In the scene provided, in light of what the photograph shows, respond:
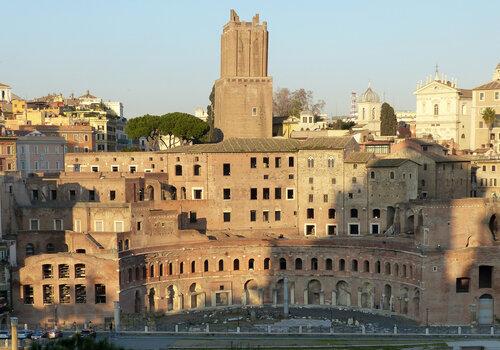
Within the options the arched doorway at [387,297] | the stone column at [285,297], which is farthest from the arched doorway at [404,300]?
the stone column at [285,297]

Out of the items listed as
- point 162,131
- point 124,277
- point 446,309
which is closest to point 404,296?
point 446,309

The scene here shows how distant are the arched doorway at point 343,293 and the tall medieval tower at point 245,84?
18.8 m

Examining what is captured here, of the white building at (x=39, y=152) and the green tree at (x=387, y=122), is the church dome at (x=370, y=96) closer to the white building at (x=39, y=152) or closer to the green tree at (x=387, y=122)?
the green tree at (x=387, y=122)

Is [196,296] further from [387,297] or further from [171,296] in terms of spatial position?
[387,297]

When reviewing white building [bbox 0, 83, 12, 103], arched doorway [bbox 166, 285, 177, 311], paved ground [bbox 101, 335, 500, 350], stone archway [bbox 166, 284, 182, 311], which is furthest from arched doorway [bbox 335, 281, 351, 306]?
white building [bbox 0, 83, 12, 103]

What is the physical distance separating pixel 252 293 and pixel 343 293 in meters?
6.74

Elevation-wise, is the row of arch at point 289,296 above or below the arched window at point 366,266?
below

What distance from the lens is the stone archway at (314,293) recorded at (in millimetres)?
67062

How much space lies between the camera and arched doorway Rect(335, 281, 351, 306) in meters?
66.6

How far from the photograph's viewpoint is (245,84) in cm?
8006

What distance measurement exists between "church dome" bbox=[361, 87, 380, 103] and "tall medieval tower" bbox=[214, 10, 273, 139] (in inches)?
930

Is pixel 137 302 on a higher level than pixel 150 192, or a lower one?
lower

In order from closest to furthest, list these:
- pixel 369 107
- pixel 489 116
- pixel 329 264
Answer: pixel 329 264 < pixel 489 116 < pixel 369 107

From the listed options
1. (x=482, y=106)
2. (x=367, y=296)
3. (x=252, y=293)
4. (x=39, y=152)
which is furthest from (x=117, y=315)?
(x=482, y=106)
